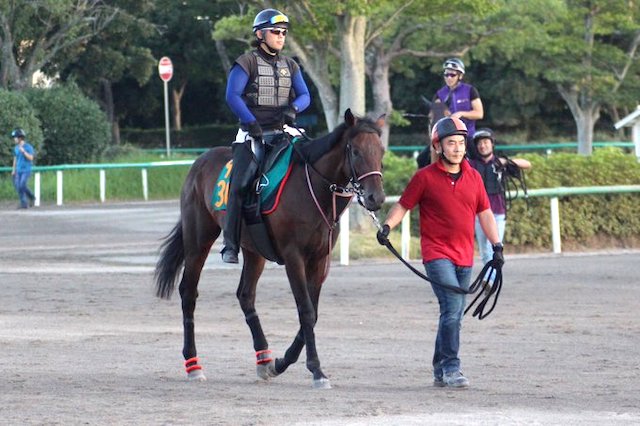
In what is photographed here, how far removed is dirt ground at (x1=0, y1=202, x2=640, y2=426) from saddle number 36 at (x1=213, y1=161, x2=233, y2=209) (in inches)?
48.0

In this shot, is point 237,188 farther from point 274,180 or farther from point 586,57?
point 586,57

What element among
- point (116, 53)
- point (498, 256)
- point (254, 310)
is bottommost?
point (254, 310)

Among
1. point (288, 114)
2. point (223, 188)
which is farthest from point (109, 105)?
point (288, 114)

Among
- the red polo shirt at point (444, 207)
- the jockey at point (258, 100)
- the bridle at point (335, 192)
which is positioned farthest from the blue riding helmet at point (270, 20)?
the red polo shirt at point (444, 207)

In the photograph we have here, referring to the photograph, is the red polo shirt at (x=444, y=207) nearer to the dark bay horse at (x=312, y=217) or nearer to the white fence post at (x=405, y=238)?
the dark bay horse at (x=312, y=217)

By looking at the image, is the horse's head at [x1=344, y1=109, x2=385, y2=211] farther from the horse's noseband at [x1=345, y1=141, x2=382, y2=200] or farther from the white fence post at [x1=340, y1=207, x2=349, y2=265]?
the white fence post at [x1=340, y1=207, x2=349, y2=265]

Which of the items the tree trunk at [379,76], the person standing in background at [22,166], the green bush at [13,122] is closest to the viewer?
the person standing in background at [22,166]

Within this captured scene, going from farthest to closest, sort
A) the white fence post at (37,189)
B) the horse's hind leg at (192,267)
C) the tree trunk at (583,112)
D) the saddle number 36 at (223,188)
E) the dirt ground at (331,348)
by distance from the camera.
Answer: the tree trunk at (583,112) < the white fence post at (37,189) < the horse's hind leg at (192,267) < the saddle number 36 at (223,188) < the dirt ground at (331,348)

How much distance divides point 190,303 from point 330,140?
1.86 m

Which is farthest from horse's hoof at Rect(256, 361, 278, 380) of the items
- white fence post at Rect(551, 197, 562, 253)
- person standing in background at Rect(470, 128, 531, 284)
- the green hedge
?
white fence post at Rect(551, 197, 562, 253)

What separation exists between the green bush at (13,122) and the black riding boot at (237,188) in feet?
83.8

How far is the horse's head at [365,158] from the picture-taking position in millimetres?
9188

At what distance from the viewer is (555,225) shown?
66.8 ft

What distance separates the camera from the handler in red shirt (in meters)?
9.18
